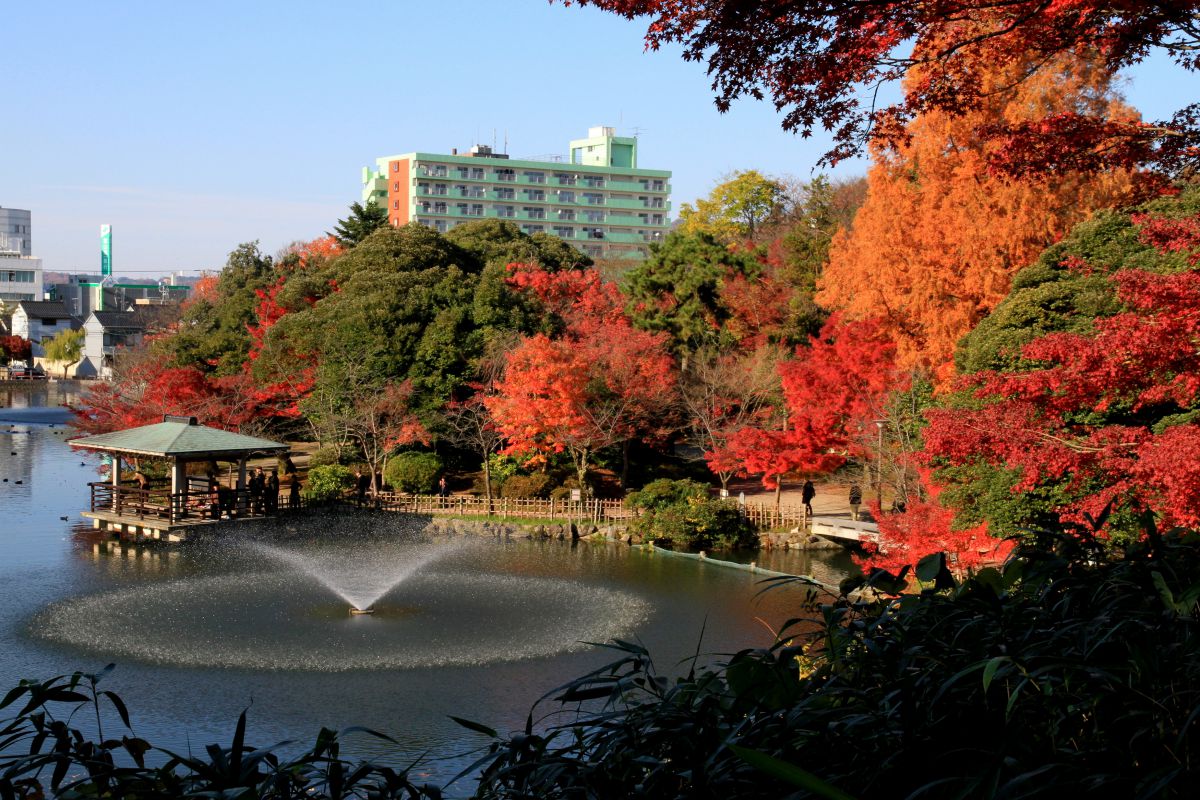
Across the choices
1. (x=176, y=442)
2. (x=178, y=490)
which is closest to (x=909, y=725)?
(x=176, y=442)

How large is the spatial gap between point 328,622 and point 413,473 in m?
12.1

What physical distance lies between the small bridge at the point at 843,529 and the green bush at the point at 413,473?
31.8ft

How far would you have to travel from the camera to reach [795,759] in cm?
368

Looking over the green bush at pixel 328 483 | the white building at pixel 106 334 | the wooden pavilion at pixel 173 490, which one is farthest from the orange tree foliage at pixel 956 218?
the white building at pixel 106 334

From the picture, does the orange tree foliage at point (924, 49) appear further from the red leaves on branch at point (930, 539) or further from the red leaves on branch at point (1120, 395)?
the red leaves on branch at point (930, 539)

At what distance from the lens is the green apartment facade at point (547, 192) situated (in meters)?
90.8

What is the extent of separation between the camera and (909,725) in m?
3.51

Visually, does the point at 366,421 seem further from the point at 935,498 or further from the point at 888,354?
the point at 935,498

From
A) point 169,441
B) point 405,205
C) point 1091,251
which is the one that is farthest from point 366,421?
point 405,205

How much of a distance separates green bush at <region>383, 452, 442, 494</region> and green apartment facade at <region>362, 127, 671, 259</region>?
203ft

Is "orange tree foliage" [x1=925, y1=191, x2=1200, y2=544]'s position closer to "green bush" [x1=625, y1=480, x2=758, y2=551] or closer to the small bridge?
the small bridge

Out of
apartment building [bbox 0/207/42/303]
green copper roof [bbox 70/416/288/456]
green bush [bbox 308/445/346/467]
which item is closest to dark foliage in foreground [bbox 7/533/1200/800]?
green copper roof [bbox 70/416/288/456]

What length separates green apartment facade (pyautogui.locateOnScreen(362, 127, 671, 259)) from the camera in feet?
298

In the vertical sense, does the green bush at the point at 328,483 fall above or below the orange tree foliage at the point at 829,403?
below
